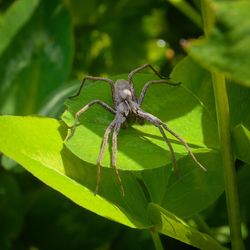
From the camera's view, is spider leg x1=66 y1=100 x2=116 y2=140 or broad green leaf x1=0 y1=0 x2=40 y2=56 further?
broad green leaf x1=0 y1=0 x2=40 y2=56

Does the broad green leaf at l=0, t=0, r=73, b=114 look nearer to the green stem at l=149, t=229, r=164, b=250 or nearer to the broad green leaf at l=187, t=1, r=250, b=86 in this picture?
the green stem at l=149, t=229, r=164, b=250

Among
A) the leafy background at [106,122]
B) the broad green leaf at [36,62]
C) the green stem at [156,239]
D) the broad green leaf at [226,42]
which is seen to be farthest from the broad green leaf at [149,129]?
the broad green leaf at [36,62]

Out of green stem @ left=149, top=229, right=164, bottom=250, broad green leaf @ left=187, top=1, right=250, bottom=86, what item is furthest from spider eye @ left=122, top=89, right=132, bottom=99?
broad green leaf @ left=187, top=1, right=250, bottom=86

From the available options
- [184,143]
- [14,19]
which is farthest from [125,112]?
[14,19]

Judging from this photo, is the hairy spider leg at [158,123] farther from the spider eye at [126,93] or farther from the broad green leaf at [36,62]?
the broad green leaf at [36,62]

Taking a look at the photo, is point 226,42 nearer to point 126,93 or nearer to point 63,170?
point 63,170

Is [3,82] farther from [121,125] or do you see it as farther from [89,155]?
[89,155]

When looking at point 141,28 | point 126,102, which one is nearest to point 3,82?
point 126,102
